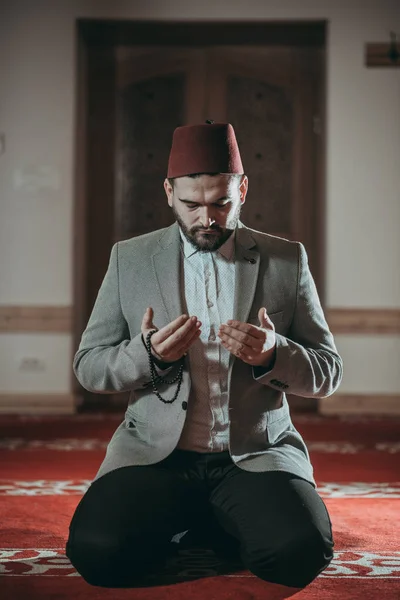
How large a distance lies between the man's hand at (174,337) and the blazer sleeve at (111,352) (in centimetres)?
7

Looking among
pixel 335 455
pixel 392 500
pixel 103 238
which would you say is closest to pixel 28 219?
pixel 103 238

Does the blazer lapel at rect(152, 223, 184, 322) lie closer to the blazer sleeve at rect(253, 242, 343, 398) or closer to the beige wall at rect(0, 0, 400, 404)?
the blazer sleeve at rect(253, 242, 343, 398)

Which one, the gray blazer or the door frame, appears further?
the door frame

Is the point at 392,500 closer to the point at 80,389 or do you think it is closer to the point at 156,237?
the point at 156,237

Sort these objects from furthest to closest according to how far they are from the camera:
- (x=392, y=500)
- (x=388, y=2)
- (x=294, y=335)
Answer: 1. (x=388, y=2)
2. (x=392, y=500)
3. (x=294, y=335)

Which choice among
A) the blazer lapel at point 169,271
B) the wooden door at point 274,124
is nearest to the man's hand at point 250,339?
the blazer lapel at point 169,271

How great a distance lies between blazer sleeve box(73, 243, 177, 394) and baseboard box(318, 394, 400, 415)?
353 centimetres

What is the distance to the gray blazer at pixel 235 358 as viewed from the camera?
7.21ft

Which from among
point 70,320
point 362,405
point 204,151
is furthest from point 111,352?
point 362,405

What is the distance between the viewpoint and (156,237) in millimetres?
2422

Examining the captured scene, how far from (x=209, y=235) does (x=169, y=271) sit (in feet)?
0.53

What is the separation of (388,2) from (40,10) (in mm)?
2165

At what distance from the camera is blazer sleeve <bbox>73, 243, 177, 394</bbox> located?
2160mm

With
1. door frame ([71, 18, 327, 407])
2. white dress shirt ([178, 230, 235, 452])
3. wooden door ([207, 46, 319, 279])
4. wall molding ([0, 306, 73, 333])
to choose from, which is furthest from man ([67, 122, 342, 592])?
wooden door ([207, 46, 319, 279])
